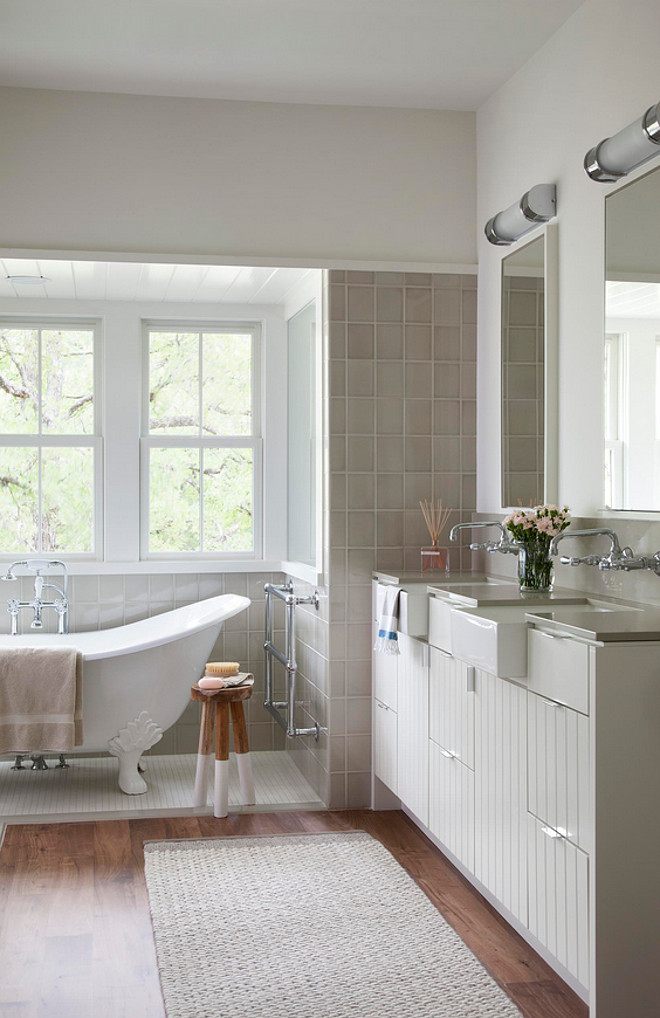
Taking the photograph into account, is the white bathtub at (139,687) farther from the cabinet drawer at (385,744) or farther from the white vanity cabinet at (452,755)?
the white vanity cabinet at (452,755)

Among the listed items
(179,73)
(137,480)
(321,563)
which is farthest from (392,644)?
(179,73)

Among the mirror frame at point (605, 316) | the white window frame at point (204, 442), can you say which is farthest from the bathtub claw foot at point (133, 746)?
the mirror frame at point (605, 316)

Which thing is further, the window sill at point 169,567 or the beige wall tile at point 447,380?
the window sill at point 169,567

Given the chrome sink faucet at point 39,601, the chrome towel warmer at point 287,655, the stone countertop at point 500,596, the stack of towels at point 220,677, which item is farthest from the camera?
the chrome sink faucet at point 39,601

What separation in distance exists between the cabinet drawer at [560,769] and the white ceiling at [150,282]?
244 cm

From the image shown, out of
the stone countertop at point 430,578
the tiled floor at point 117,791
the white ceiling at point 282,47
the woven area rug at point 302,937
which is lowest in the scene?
the woven area rug at point 302,937

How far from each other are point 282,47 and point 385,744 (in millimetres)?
2601

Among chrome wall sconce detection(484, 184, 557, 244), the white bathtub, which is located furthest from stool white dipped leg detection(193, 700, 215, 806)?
chrome wall sconce detection(484, 184, 557, 244)

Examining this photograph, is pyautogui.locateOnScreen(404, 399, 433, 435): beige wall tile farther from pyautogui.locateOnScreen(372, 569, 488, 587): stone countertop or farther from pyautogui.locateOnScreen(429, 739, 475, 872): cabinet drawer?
pyautogui.locateOnScreen(429, 739, 475, 872): cabinet drawer

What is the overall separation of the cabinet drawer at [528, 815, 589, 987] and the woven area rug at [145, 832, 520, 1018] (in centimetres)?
24

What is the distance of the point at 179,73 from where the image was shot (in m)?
3.94

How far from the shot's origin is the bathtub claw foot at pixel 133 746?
4.36 metres

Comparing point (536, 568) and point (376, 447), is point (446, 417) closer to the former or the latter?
point (376, 447)

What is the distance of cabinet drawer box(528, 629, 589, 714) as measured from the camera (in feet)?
7.52
